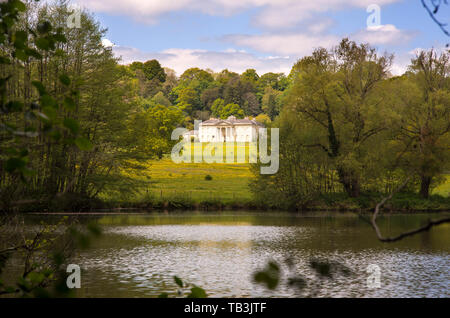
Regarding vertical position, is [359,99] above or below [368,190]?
above

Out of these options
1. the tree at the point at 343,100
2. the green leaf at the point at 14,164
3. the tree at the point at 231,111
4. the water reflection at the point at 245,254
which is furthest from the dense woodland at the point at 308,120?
the tree at the point at 231,111

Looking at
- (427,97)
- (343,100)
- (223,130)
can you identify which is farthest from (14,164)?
(223,130)

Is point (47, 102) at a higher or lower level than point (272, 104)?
lower

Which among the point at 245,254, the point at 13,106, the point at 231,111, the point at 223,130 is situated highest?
the point at 231,111

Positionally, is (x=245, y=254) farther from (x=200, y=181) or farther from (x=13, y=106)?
(x=200, y=181)

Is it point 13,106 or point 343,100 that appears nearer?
point 13,106

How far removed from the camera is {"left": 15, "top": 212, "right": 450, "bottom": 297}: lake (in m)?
14.2

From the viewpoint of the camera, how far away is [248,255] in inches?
802

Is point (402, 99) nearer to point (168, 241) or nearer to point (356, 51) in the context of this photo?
point (356, 51)

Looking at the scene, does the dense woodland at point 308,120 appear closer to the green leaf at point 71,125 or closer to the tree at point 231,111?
the green leaf at point 71,125
